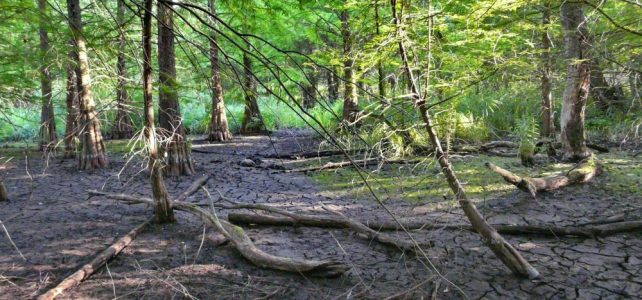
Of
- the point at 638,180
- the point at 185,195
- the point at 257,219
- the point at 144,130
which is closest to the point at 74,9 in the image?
the point at 185,195

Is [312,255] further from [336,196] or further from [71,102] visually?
[71,102]

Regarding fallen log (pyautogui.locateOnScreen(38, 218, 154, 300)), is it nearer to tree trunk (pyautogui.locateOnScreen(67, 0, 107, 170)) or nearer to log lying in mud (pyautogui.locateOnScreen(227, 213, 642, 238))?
log lying in mud (pyautogui.locateOnScreen(227, 213, 642, 238))

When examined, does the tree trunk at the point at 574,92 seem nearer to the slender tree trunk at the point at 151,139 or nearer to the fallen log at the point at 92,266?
the slender tree trunk at the point at 151,139

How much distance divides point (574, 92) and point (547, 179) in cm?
205

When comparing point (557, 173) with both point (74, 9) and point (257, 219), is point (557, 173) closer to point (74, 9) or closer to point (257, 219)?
point (257, 219)

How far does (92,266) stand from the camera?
3.81m

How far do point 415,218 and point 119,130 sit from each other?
13218 mm

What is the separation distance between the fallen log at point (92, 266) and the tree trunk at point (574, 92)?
6.59 meters

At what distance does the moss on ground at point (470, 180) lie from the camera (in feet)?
21.1

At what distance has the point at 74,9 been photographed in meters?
8.01

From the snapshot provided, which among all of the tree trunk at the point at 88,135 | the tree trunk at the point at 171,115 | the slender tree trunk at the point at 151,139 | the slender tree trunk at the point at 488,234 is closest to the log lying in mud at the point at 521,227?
the slender tree trunk at the point at 488,234

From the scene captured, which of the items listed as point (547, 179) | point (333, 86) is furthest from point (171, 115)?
point (547, 179)

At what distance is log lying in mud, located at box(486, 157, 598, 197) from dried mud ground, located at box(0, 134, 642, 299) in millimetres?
135

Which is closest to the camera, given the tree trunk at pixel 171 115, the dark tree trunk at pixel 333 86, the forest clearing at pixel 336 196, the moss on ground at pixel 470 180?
the dark tree trunk at pixel 333 86
